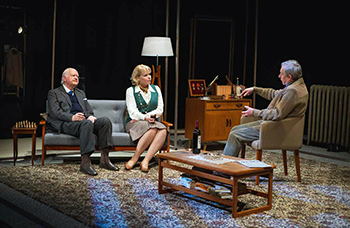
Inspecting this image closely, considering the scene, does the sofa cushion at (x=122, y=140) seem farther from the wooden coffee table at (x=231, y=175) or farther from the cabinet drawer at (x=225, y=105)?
the cabinet drawer at (x=225, y=105)

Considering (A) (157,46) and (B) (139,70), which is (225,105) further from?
(B) (139,70)

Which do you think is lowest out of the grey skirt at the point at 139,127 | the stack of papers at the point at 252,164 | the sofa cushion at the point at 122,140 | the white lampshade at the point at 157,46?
the sofa cushion at the point at 122,140

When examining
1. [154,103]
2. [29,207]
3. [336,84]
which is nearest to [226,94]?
[154,103]

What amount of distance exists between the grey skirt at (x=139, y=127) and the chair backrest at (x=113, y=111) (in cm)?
35

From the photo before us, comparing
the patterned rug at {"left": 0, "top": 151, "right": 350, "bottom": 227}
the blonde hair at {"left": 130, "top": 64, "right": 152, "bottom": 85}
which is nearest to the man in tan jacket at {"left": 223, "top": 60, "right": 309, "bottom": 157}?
the patterned rug at {"left": 0, "top": 151, "right": 350, "bottom": 227}

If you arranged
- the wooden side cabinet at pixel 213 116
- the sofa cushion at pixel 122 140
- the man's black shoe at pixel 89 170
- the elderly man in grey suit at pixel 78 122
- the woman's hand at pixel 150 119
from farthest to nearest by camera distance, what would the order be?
the wooden side cabinet at pixel 213 116, the woman's hand at pixel 150 119, the sofa cushion at pixel 122 140, the elderly man in grey suit at pixel 78 122, the man's black shoe at pixel 89 170

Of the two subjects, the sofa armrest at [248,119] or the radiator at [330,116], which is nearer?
the sofa armrest at [248,119]

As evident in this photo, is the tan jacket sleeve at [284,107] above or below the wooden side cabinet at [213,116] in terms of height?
above

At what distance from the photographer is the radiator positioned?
734 cm

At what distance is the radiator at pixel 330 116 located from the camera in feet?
24.1

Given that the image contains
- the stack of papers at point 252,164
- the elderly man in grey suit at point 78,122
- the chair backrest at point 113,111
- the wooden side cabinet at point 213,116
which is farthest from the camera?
the wooden side cabinet at point 213,116

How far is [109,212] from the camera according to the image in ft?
12.9

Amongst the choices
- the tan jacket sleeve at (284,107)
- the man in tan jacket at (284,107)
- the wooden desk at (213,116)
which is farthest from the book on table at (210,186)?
the wooden desk at (213,116)

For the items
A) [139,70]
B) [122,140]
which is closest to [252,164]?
[122,140]
